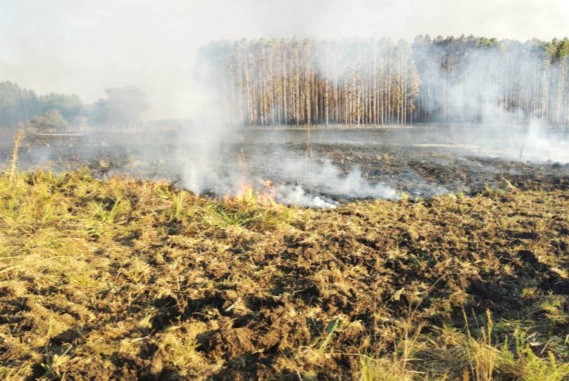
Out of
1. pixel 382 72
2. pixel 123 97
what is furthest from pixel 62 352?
pixel 123 97

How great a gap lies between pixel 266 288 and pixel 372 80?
31662 millimetres

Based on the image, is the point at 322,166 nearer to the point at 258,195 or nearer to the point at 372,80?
the point at 258,195

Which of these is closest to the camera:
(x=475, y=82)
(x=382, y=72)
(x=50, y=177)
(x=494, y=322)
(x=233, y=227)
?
(x=494, y=322)

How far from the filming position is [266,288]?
3480mm

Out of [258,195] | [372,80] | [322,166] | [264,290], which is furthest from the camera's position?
[372,80]

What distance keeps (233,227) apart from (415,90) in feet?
104

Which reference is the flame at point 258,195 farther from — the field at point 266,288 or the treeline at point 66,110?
the treeline at point 66,110

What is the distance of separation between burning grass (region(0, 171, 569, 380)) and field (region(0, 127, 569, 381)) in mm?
14

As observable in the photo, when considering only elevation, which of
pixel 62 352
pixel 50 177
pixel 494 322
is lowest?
pixel 494 322

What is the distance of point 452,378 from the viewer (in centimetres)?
240

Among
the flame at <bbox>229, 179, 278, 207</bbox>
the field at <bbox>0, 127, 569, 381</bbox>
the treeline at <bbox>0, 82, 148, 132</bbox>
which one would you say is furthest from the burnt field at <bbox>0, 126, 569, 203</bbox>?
the treeline at <bbox>0, 82, 148, 132</bbox>

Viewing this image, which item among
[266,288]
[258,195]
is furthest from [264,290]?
[258,195]

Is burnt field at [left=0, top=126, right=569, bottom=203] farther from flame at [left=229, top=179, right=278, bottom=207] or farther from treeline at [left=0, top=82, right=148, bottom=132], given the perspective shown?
treeline at [left=0, top=82, right=148, bottom=132]

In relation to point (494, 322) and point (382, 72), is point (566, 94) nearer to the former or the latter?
point (382, 72)
